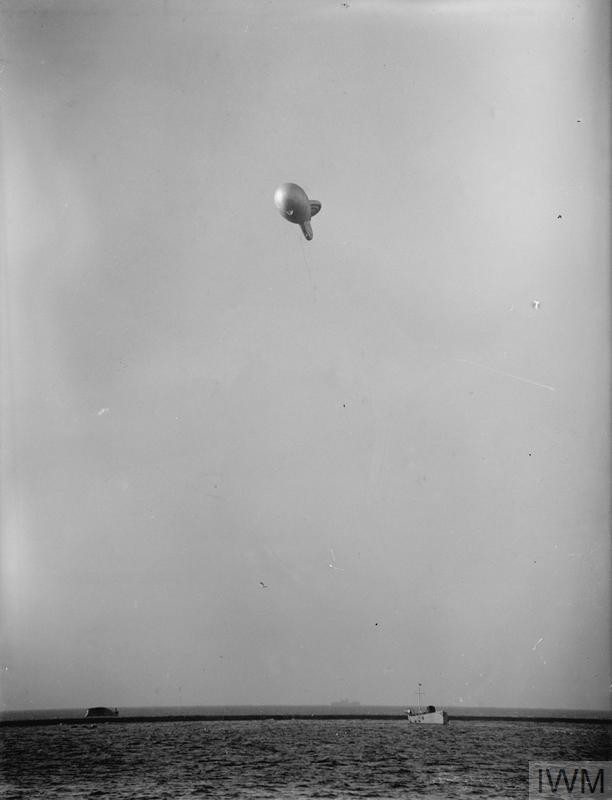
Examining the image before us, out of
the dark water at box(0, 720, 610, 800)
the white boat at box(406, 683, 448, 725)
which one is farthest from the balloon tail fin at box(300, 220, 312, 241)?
the white boat at box(406, 683, 448, 725)

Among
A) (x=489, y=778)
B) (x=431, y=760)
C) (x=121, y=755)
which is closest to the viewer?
(x=489, y=778)

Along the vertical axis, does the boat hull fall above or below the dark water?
Result: below

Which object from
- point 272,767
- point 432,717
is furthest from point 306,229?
point 432,717

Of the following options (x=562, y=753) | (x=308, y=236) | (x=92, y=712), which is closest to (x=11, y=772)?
(x=308, y=236)

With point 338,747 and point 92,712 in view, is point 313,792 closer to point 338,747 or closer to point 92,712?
point 338,747

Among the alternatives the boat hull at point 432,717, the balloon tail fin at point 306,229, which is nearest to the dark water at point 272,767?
the balloon tail fin at point 306,229

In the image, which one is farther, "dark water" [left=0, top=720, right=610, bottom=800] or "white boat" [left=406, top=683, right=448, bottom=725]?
"white boat" [left=406, top=683, right=448, bottom=725]

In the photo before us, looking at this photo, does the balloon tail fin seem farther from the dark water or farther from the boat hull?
the boat hull

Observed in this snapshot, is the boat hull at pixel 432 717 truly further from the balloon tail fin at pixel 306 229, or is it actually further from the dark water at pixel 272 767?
the balloon tail fin at pixel 306 229

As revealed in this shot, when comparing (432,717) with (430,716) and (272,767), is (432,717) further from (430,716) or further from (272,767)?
(272,767)
